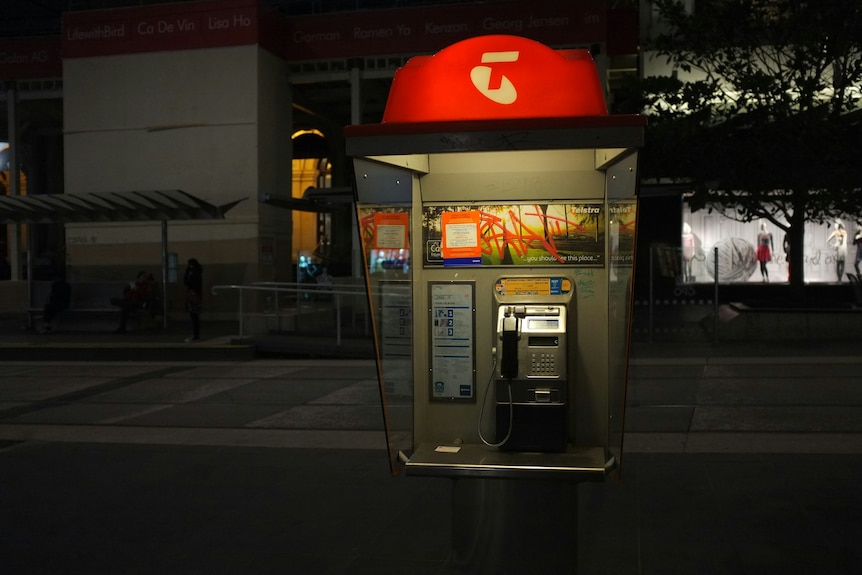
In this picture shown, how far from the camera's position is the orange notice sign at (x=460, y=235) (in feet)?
15.4

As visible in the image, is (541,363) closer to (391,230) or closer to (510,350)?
(510,350)

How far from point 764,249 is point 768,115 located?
7.29m

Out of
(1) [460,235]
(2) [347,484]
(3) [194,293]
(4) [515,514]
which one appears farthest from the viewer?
(3) [194,293]

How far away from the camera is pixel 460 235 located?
4.72m

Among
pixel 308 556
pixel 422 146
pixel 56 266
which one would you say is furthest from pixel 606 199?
pixel 56 266

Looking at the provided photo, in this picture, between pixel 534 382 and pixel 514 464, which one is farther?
pixel 534 382

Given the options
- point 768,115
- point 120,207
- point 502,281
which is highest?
point 768,115

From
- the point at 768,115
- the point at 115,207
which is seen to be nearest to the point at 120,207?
the point at 115,207

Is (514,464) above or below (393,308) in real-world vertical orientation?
below

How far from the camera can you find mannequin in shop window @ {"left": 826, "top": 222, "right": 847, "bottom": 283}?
22469 mm

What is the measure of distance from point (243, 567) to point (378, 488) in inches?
69.4

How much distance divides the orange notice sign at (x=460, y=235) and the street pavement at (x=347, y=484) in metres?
1.80

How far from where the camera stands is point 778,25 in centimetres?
1655

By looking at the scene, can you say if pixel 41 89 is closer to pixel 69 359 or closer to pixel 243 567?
pixel 69 359
